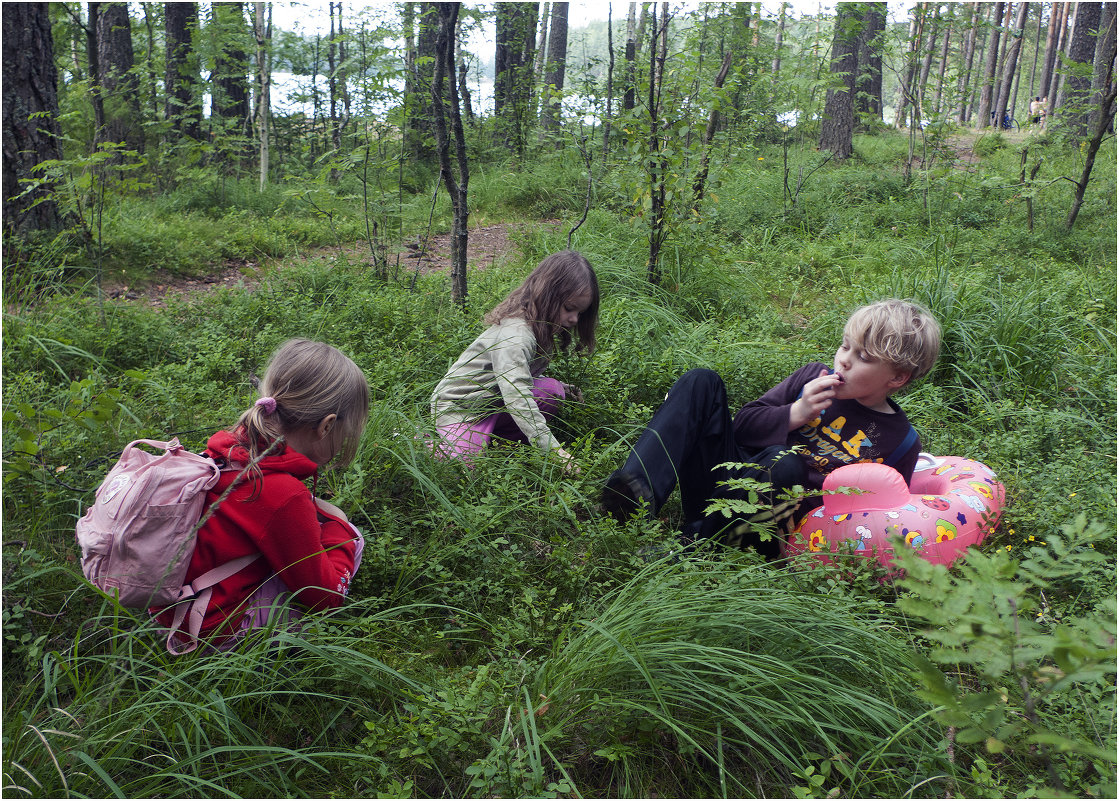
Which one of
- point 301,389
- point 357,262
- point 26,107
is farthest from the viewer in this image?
point 357,262

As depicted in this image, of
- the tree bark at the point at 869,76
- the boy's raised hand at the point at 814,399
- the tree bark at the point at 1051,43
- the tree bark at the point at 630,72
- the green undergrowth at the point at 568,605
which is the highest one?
the tree bark at the point at 1051,43

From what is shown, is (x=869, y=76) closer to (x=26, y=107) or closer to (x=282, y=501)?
(x=26, y=107)

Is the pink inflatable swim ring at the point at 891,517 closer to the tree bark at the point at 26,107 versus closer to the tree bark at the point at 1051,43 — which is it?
the tree bark at the point at 26,107

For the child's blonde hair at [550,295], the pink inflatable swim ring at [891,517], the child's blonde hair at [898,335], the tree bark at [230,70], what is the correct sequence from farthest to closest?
1. the tree bark at [230,70]
2. the child's blonde hair at [550,295]
3. the child's blonde hair at [898,335]
4. the pink inflatable swim ring at [891,517]

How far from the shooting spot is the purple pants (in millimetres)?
2932

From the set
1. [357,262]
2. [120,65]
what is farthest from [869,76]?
[120,65]

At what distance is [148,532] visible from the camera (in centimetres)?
177

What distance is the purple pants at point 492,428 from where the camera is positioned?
293cm

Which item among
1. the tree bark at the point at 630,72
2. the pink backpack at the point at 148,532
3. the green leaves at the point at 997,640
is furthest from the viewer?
the tree bark at the point at 630,72

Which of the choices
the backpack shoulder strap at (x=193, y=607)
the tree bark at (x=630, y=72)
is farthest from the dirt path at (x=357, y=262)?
the backpack shoulder strap at (x=193, y=607)

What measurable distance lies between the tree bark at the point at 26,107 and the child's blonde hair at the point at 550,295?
3990 mm

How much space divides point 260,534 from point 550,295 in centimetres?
187

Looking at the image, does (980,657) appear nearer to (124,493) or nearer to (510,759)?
(510,759)

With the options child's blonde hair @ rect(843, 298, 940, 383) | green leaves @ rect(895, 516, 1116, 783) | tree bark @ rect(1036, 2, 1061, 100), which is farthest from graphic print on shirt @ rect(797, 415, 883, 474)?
tree bark @ rect(1036, 2, 1061, 100)
